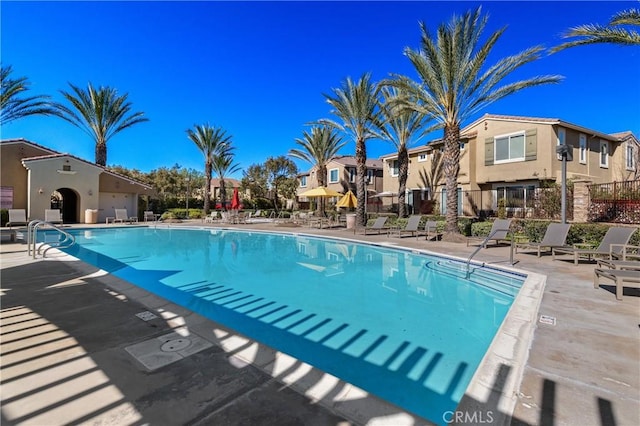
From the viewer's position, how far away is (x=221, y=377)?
2912 mm

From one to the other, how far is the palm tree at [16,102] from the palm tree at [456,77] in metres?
22.5

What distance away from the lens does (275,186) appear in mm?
44781

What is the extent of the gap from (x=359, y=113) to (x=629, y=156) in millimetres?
20642

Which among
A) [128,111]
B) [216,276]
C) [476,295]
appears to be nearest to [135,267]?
[216,276]

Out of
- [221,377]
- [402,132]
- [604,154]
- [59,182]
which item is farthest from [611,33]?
[59,182]

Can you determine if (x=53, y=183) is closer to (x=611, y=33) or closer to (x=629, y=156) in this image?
(x=611, y=33)

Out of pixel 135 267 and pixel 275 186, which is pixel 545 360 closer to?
pixel 135 267

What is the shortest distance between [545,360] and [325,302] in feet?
14.0

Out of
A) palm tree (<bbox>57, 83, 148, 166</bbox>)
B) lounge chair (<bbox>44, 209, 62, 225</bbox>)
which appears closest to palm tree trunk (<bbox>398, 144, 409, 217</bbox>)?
palm tree (<bbox>57, 83, 148, 166</bbox>)

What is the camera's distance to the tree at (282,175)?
4438cm

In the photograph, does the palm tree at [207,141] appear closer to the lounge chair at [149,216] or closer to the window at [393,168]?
the lounge chair at [149,216]

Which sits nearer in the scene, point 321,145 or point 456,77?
point 456,77

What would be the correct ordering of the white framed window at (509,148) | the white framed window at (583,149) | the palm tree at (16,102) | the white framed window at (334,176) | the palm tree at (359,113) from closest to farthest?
the palm tree at (16,102) → the white framed window at (509,148) → the white framed window at (583,149) → the palm tree at (359,113) → the white framed window at (334,176)

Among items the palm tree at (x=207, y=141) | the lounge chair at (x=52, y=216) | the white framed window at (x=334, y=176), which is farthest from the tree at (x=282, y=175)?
the lounge chair at (x=52, y=216)
